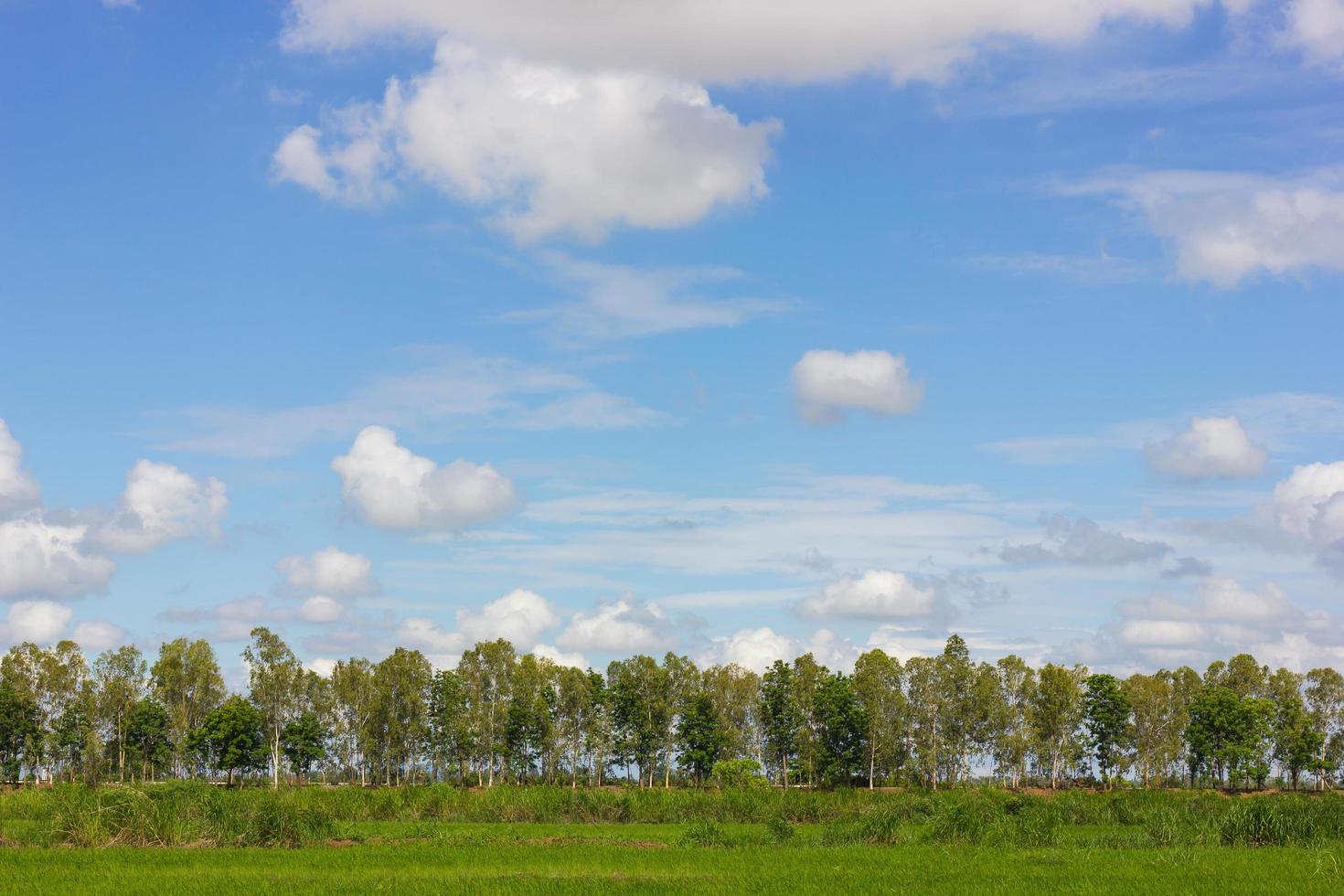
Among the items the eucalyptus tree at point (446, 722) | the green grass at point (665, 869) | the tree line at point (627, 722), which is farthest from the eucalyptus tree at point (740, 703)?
the green grass at point (665, 869)

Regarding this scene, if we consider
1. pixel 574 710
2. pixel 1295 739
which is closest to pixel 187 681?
pixel 574 710

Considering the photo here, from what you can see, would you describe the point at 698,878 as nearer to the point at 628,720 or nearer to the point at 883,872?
the point at 883,872

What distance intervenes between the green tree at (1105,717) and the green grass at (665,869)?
67384 mm

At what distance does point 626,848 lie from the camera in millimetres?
34531

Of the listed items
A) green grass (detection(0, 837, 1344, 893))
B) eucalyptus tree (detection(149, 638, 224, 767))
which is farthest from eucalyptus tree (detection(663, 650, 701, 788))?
green grass (detection(0, 837, 1344, 893))

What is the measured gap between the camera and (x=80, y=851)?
31.9 m

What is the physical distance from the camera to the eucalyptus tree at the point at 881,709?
94.2 metres

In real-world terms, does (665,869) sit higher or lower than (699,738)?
higher

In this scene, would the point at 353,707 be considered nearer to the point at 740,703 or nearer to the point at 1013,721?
the point at 740,703

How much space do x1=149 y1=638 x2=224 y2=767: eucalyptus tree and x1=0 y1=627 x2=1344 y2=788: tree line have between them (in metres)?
0.16

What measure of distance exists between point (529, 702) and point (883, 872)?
250 ft

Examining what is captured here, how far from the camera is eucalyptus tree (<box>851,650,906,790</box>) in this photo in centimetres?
9419

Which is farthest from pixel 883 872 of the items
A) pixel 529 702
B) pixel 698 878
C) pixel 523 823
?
pixel 529 702

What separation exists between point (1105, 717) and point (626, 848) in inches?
2884
